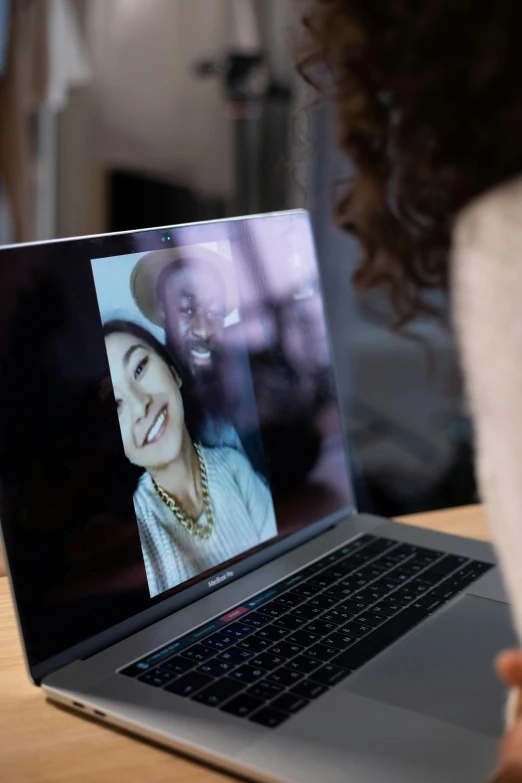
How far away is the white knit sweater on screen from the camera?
0.63 meters

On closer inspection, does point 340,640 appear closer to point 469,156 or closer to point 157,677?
point 157,677

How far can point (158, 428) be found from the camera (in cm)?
65

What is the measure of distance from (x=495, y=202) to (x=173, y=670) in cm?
34

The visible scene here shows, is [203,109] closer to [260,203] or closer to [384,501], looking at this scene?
[260,203]

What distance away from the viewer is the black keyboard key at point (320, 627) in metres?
0.62

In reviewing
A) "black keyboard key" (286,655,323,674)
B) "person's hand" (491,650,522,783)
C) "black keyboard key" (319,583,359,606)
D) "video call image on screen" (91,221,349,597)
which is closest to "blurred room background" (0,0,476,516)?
"video call image on screen" (91,221,349,597)

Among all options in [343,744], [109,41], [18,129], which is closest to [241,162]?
[109,41]

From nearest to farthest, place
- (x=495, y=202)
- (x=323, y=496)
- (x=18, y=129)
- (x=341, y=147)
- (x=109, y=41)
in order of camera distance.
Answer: (x=495, y=202) < (x=341, y=147) < (x=323, y=496) < (x=18, y=129) < (x=109, y=41)

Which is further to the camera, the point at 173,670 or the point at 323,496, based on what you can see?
the point at 323,496

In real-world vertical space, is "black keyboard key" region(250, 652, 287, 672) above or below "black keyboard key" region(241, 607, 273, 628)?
below

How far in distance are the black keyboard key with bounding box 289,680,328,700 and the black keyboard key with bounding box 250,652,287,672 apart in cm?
2

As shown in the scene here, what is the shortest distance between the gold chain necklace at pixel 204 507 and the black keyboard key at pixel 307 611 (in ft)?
0.29

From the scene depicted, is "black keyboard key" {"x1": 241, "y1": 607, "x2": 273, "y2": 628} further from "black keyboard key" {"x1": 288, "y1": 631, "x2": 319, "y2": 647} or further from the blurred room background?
the blurred room background

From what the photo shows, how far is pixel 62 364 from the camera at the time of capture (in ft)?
1.94
